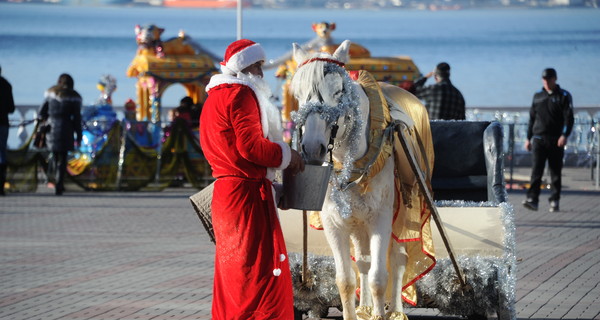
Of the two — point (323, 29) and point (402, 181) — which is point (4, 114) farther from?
point (402, 181)

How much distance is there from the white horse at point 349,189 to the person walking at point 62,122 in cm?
1107

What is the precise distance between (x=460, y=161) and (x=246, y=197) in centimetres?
333

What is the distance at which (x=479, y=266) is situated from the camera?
839 cm

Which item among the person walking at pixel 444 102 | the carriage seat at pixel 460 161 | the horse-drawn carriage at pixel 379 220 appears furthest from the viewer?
the person walking at pixel 444 102

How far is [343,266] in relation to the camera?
313 inches

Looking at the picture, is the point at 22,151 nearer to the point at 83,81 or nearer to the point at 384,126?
the point at 384,126

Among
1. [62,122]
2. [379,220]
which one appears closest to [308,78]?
[379,220]

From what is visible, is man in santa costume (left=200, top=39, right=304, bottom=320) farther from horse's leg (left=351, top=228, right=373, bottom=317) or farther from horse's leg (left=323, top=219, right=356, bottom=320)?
horse's leg (left=351, top=228, right=373, bottom=317)

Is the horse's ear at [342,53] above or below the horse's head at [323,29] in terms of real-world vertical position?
above

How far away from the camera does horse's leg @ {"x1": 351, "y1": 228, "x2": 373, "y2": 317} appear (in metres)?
8.01

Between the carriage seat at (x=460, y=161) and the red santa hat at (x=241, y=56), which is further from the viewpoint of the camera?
the carriage seat at (x=460, y=161)

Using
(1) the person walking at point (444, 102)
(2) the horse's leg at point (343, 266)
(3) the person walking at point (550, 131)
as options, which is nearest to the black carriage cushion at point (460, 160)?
(2) the horse's leg at point (343, 266)

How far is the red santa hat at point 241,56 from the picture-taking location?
7332mm

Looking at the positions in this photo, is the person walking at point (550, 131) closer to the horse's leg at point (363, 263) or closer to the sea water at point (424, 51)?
the horse's leg at point (363, 263)
